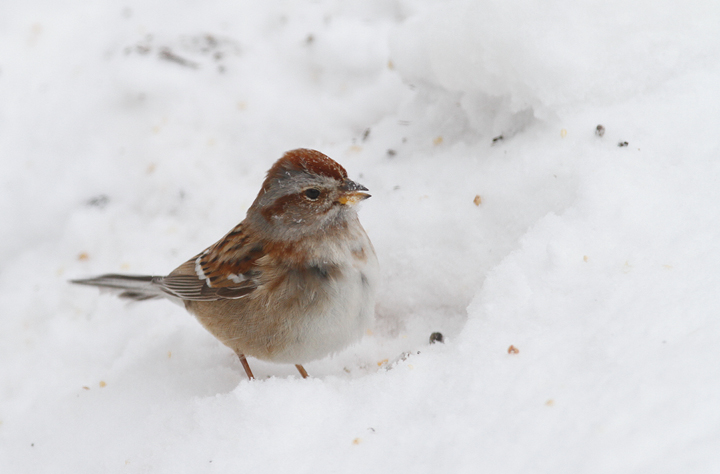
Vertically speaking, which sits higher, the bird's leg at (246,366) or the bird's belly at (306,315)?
the bird's belly at (306,315)

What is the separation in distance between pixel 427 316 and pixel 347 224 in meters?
0.69

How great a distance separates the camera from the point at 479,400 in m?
2.11

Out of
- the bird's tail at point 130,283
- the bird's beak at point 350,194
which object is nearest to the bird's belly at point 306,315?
the bird's beak at point 350,194

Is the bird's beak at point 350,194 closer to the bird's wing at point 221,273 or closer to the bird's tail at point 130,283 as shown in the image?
the bird's wing at point 221,273

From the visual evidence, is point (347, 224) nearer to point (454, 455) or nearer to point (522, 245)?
point (522, 245)

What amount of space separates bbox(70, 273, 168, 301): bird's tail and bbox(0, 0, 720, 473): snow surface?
27cm

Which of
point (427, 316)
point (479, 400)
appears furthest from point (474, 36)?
point (479, 400)

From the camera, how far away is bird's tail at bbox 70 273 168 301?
3.18m

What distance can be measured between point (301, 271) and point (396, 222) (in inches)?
31.6

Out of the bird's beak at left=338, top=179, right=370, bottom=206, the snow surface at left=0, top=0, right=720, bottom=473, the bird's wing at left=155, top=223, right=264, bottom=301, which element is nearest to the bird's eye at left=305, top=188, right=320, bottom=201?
the bird's beak at left=338, top=179, right=370, bottom=206

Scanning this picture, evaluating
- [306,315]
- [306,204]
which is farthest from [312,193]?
[306,315]

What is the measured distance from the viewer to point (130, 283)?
10.5 feet

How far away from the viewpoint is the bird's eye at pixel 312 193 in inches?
106

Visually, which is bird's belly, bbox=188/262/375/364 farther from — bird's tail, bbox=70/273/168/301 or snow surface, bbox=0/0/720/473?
bird's tail, bbox=70/273/168/301
